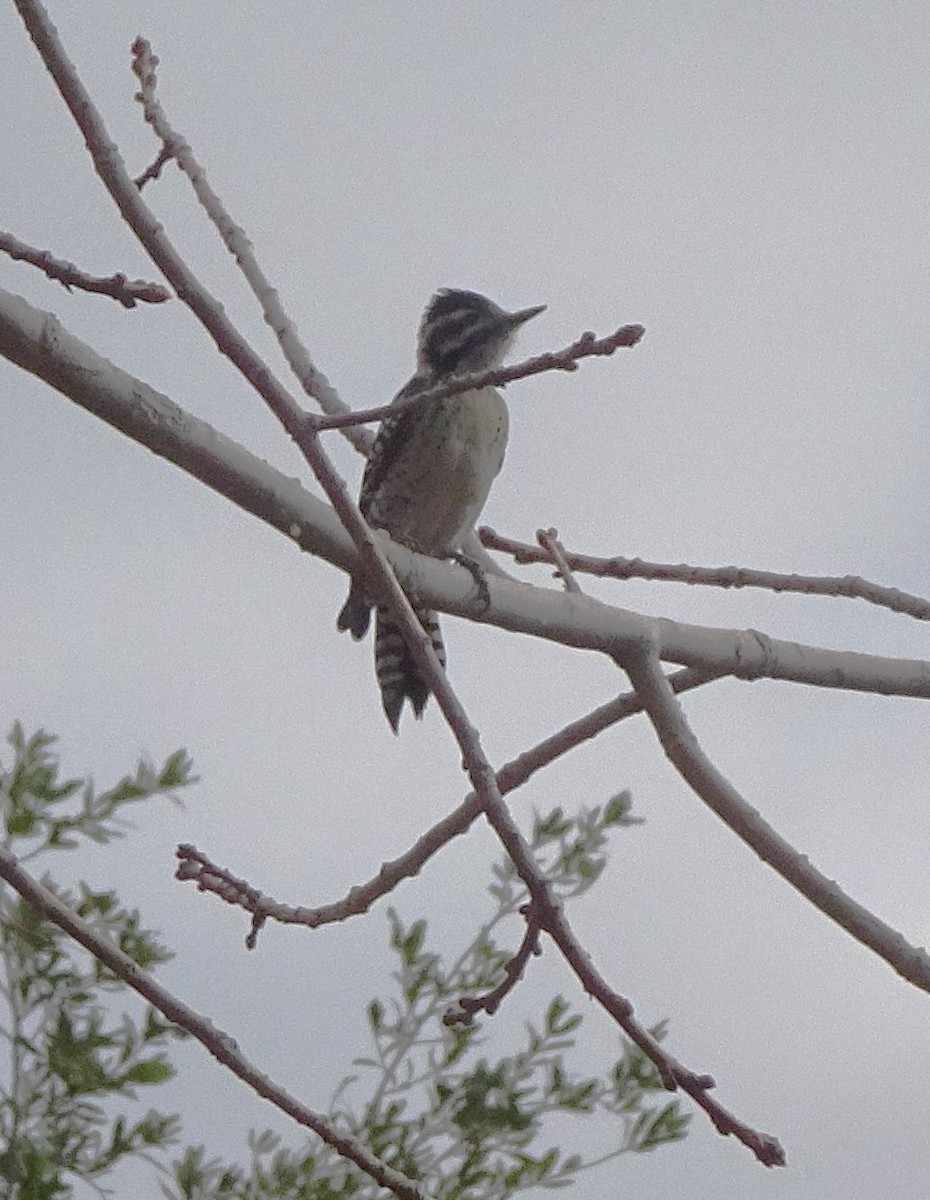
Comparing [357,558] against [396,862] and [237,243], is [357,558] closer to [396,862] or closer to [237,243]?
[396,862]

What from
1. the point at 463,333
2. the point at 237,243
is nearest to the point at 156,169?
the point at 237,243

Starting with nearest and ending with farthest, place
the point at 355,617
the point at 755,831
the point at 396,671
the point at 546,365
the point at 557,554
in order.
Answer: the point at 546,365, the point at 755,831, the point at 557,554, the point at 355,617, the point at 396,671

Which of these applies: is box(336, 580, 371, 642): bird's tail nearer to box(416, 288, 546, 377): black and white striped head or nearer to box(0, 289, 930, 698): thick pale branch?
box(416, 288, 546, 377): black and white striped head

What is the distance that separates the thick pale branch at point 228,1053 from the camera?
1729 millimetres

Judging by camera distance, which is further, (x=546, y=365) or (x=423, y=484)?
(x=423, y=484)

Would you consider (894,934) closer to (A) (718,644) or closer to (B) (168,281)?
(A) (718,644)

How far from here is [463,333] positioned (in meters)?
4.79

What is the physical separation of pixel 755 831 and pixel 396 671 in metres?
2.10

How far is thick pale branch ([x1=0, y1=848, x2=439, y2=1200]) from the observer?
173 centimetres

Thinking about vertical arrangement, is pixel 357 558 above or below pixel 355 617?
below

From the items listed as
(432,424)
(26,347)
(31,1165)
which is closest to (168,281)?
(26,347)

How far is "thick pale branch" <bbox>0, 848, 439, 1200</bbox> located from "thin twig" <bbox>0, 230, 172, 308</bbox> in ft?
2.17

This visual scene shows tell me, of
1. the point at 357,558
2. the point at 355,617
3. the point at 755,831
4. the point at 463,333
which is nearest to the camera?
the point at 357,558

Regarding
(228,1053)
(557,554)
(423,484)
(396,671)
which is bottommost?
(228,1053)
